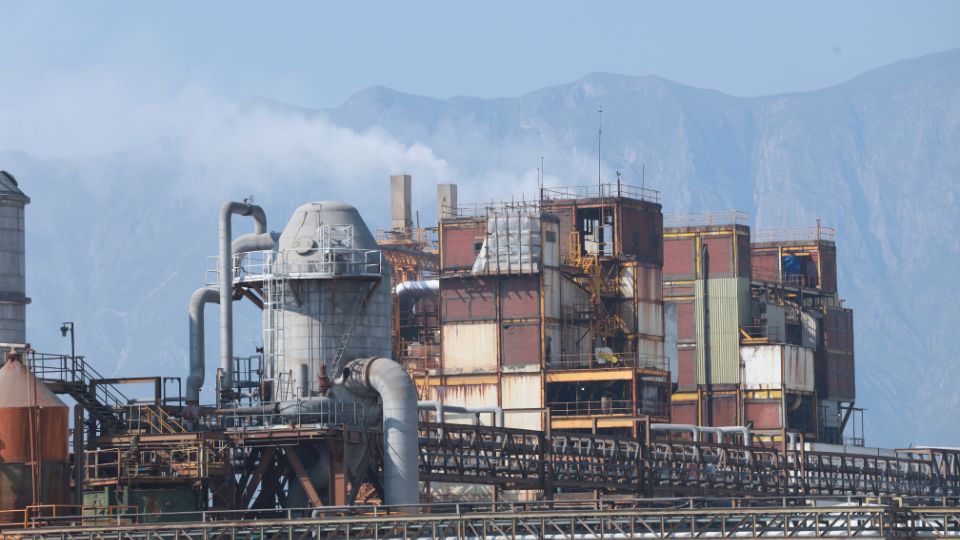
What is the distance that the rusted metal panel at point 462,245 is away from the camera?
103562mm

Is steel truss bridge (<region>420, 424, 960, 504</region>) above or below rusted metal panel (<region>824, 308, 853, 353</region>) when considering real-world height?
below

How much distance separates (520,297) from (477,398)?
5.88m

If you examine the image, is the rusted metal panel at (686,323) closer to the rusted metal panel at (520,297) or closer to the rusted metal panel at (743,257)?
the rusted metal panel at (743,257)

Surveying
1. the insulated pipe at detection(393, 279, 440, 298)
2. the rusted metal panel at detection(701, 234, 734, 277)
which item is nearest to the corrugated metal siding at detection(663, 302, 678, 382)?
the rusted metal panel at detection(701, 234, 734, 277)

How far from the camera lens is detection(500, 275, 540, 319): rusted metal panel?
333 feet

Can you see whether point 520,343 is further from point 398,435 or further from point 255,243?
point 398,435

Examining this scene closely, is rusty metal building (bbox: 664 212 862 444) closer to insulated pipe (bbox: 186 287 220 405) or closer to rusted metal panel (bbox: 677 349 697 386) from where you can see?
rusted metal panel (bbox: 677 349 697 386)

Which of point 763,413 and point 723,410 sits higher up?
point 723,410

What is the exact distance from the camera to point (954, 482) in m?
110

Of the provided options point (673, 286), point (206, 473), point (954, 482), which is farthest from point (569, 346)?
point (206, 473)

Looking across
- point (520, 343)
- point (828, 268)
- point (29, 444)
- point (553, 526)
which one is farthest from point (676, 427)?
point (29, 444)

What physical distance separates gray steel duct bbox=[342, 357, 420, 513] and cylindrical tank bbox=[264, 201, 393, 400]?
3.19m

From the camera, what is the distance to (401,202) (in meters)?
124

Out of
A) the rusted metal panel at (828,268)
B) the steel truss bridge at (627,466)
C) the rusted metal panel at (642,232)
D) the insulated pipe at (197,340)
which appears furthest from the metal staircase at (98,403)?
the rusted metal panel at (828,268)
